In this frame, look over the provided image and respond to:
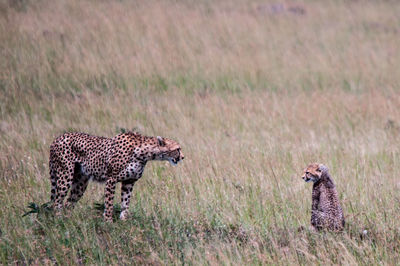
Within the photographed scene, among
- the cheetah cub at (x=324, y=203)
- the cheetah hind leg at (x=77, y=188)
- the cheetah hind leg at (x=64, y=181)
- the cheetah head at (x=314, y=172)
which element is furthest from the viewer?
the cheetah hind leg at (x=77, y=188)

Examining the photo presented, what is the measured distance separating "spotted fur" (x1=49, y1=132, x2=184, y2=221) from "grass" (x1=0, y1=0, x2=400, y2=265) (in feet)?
0.84

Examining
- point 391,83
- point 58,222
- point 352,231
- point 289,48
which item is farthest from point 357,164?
point 289,48

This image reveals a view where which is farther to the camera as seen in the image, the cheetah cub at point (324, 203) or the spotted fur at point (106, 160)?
the spotted fur at point (106, 160)

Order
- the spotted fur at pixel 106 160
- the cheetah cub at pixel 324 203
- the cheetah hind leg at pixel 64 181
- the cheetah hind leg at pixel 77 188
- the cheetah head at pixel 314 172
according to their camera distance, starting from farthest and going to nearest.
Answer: the cheetah hind leg at pixel 77 188 → the cheetah hind leg at pixel 64 181 → the spotted fur at pixel 106 160 → the cheetah head at pixel 314 172 → the cheetah cub at pixel 324 203

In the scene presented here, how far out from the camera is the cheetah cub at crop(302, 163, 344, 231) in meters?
6.07

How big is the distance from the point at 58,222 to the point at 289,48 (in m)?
10.8

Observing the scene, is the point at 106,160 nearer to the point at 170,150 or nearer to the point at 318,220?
the point at 170,150

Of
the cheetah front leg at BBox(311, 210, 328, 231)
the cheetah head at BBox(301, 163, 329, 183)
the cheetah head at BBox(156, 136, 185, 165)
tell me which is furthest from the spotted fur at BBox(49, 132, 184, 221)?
the cheetah front leg at BBox(311, 210, 328, 231)

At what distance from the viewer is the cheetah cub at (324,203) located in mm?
6074

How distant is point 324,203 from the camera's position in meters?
6.11

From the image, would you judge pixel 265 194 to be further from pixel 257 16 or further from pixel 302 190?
pixel 257 16

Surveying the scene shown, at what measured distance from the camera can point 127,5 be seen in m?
18.2

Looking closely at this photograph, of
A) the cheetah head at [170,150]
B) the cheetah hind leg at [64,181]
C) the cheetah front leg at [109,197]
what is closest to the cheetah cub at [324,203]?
the cheetah head at [170,150]

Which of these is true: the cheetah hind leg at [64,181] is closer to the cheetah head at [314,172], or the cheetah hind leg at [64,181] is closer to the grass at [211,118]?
the grass at [211,118]
